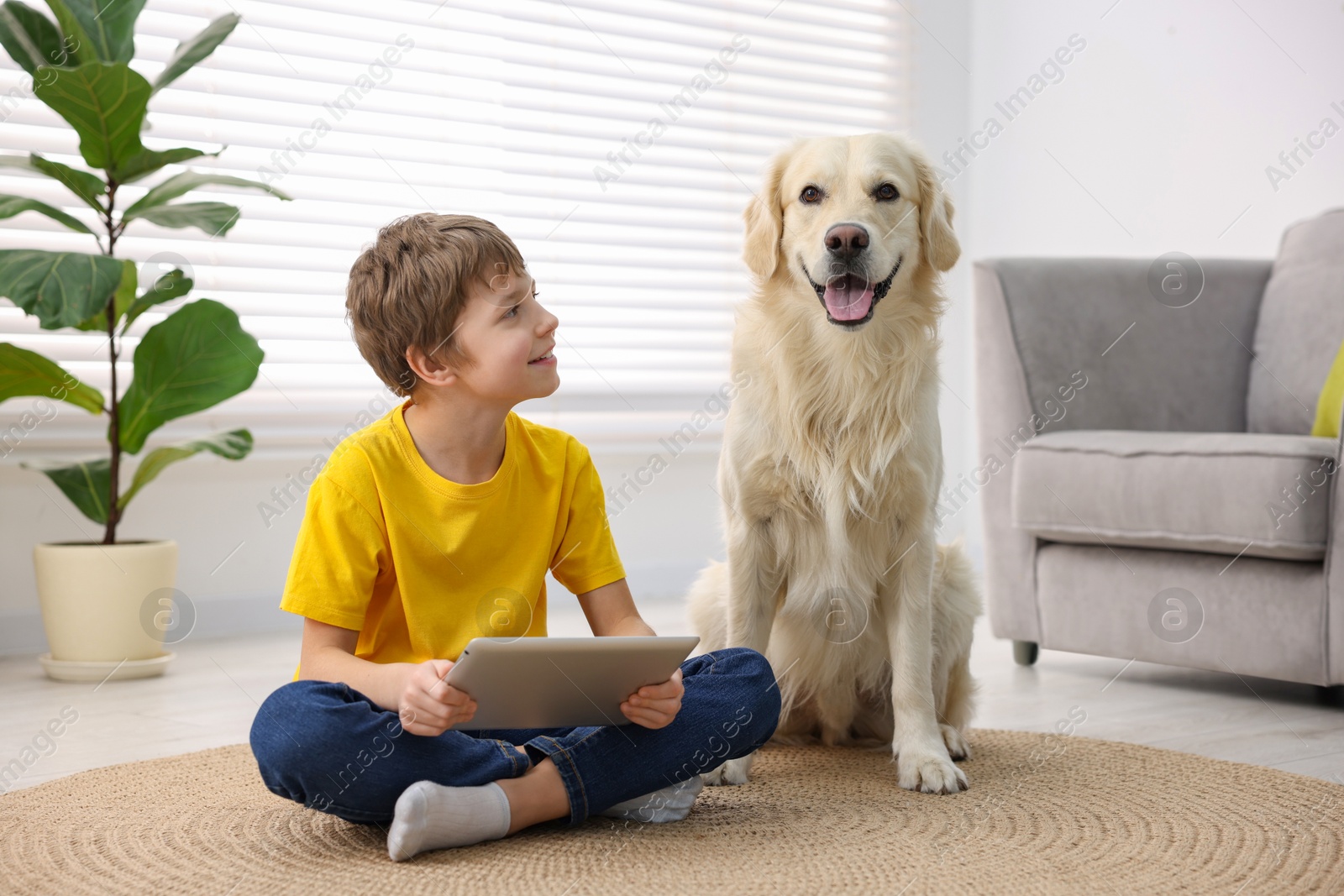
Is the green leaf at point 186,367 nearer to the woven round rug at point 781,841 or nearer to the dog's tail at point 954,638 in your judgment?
the woven round rug at point 781,841

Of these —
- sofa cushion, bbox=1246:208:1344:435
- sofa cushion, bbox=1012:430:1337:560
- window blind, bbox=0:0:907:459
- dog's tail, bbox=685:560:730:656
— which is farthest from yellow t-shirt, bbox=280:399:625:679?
sofa cushion, bbox=1246:208:1344:435

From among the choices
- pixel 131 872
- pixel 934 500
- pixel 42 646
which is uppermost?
pixel 934 500

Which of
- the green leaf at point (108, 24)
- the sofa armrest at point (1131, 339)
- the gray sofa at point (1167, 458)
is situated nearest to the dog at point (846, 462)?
the gray sofa at point (1167, 458)

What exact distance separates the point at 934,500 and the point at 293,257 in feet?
7.44

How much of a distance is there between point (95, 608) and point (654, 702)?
1.78 m

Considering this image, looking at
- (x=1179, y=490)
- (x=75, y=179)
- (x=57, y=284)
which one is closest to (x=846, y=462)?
(x=1179, y=490)

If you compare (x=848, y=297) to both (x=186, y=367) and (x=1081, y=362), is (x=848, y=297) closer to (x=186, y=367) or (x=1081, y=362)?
(x=1081, y=362)

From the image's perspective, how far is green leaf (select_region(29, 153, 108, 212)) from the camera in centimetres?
246

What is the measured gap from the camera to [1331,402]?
2492 millimetres

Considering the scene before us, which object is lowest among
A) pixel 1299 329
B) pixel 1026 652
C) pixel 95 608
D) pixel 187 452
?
pixel 1026 652

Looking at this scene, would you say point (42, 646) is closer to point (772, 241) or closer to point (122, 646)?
point (122, 646)

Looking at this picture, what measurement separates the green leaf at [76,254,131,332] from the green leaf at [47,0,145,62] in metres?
0.48

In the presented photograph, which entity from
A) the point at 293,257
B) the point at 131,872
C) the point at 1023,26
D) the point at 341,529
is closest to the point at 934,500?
the point at 341,529

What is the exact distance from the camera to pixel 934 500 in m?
1.78
